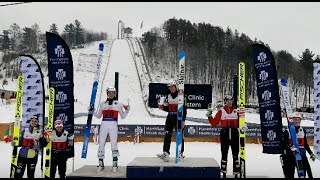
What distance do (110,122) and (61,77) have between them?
1.97 metres

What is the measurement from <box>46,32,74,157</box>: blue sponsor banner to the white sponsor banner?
0.49 metres

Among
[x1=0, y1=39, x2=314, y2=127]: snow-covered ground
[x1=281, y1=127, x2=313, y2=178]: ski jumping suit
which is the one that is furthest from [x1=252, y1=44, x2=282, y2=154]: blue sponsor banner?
[x1=0, y1=39, x2=314, y2=127]: snow-covered ground

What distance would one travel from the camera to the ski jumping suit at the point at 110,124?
398 inches

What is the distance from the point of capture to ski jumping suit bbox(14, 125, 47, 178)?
362 inches

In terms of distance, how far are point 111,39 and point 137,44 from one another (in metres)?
11.4

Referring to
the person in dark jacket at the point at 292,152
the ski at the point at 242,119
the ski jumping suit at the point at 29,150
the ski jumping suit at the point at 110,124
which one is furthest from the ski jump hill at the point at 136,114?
the person in dark jacket at the point at 292,152

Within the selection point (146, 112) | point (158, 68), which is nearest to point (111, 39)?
point (158, 68)

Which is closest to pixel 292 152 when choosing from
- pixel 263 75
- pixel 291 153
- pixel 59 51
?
pixel 291 153

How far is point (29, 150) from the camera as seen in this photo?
923 centimetres

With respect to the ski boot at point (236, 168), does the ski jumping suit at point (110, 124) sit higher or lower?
higher

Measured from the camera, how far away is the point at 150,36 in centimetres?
10700

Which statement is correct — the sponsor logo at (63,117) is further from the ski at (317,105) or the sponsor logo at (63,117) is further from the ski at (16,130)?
the ski at (317,105)

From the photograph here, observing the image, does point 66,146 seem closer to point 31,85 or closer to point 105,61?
point 31,85

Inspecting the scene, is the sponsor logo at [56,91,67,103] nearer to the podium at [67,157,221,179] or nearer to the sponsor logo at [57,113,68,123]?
the sponsor logo at [57,113,68,123]
